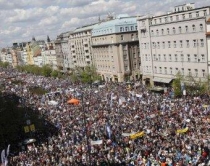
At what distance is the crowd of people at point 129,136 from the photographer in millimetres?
30175

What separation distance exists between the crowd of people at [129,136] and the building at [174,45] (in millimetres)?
9990

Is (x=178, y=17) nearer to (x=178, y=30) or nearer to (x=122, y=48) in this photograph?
(x=178, y=30)

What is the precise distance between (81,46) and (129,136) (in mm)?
83341

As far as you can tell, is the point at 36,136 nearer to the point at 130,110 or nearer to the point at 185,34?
the point at 130,110

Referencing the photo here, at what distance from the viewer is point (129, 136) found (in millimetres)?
36312

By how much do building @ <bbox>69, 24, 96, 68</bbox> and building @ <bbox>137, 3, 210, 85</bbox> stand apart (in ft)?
113

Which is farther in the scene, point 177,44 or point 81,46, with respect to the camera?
point 81,46

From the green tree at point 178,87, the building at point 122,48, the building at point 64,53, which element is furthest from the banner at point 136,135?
the building at point 64,53

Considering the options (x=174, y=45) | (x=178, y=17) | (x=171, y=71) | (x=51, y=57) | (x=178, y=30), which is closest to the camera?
(x=178, y=17)

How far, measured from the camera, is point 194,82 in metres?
59.4

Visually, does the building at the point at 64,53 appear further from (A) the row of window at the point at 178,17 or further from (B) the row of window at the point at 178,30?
(A) the row of window at the point at 178,17

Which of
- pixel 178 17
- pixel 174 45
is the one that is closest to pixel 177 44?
pixel 174 45

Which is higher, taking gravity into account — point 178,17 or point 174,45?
point 178,17

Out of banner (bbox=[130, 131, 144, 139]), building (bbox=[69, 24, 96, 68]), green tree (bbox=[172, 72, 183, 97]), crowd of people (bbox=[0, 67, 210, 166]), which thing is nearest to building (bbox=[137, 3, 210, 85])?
green tree (bbox=[172, 72, 183, 97])
